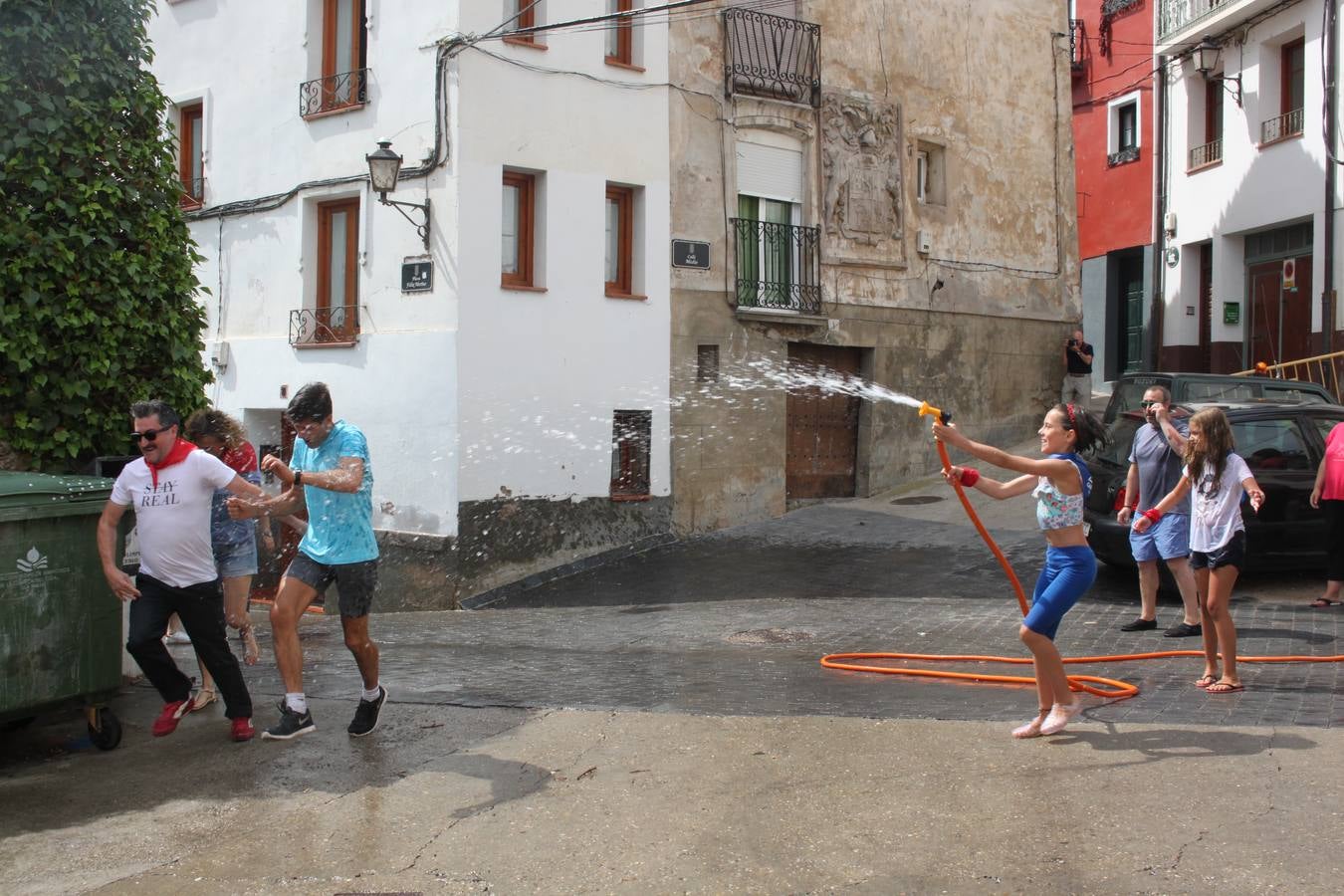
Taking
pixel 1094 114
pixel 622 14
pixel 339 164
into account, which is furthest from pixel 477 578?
Result: pixel 1094 114

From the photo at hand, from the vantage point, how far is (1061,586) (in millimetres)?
6316

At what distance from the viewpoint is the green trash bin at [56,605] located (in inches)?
255

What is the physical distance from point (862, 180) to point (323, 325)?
24.5 feet

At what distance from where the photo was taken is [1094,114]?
26.7 m

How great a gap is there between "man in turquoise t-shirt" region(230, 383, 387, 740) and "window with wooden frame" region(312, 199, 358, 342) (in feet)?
30.9

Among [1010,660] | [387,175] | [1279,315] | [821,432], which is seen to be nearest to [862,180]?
[821,432]

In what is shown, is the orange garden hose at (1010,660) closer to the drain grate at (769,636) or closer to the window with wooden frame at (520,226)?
the drain grate at (769,636)

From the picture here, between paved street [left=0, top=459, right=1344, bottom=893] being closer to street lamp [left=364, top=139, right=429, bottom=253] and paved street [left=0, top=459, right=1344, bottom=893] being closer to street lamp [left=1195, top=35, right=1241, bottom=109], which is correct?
street lamp [left=364, top=139, right=429, bottom=253]

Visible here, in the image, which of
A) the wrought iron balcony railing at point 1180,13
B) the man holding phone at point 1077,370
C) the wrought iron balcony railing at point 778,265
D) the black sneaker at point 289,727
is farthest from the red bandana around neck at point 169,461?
the wrought iron balcony railing at point 1180,13

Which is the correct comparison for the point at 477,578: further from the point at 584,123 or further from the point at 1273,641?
the point at 1273,641

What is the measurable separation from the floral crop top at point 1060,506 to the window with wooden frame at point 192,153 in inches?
567

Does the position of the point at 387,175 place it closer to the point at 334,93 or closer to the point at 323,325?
the point at 334,93

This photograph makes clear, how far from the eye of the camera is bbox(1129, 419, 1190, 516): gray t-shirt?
9352 millimetres

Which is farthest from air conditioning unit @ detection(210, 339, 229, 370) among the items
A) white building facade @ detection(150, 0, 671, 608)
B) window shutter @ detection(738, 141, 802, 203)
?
window shutter @ detection(738, 141, 802, 203)
